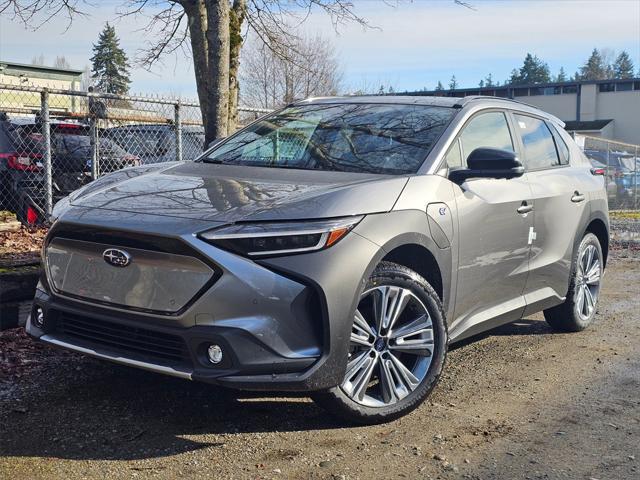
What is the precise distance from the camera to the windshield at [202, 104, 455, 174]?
15.2 feet

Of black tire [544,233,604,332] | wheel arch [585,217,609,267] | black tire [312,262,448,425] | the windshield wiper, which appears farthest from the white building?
black tire [312,262,448,425]

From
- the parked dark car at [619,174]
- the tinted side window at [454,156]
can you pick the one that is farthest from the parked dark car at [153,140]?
the parked dark car at [619,174]

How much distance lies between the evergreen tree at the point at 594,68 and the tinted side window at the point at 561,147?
121 meters

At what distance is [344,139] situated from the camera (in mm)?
4887

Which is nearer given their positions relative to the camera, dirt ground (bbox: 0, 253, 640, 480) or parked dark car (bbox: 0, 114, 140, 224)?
dirt ground (bbox: 0, 253, 640, 480)

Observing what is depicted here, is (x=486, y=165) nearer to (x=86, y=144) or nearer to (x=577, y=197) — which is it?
(x=577, y=197)

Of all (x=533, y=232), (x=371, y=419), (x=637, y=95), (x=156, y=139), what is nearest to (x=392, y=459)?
(x=371, y=419)

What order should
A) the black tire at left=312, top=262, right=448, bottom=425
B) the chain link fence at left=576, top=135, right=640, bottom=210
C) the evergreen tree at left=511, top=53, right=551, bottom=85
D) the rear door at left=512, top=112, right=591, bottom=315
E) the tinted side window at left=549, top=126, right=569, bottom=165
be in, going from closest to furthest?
the black tire at left=312, top=262, right=448, bottom=425 < the rear door at left=512, top=112, right=591, bottom=315 < the tinted side window at left=549, top=126, right=569, bottom=165 < the chain link fence at left=576, top=135, right=640, bottom=210 < the evergreen tree at left=511, top=53, right=551, bottom=85

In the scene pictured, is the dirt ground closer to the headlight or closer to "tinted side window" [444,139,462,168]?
the headlight

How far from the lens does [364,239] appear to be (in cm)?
380

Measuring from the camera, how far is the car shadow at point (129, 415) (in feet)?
11.9

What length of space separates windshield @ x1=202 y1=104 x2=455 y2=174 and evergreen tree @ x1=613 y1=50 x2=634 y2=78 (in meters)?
131

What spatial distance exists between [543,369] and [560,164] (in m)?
1.79

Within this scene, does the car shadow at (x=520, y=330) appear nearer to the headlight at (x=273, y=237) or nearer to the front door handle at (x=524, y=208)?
the front door handle at (x=524, y=208)
